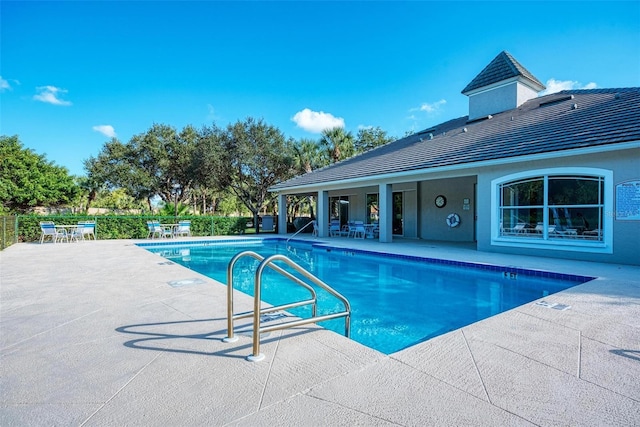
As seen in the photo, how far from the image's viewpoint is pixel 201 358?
3.10 metres

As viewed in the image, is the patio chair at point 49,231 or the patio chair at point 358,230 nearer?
the patio chair at point 49,231

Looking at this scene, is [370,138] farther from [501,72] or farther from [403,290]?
[403,290]

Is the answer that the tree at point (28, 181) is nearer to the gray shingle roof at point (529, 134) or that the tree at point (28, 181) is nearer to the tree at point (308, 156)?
the tree at point (308, 156)

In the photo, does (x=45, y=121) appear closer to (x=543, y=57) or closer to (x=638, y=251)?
(x=543, y=57)

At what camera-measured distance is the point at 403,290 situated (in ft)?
25.3

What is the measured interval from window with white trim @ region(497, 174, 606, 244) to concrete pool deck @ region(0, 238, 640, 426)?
5.19 meters

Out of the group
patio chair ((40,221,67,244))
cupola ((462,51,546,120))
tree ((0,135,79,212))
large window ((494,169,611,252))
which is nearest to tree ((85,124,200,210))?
tree ((0,135,79,212))

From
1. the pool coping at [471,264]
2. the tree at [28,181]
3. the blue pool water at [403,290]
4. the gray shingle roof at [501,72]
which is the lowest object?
the blue pool water at [403,290]

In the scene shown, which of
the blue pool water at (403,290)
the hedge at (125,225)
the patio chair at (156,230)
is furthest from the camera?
the patio chair at (156,230)

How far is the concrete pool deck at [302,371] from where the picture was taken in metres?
2.23

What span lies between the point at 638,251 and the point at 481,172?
4.57 meters

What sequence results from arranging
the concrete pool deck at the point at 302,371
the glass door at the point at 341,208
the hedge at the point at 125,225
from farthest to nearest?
1. the glass door at the point at 341,208
2. the hedge at the point at 125,225
3. the concrete pool deck at the point at 302,371

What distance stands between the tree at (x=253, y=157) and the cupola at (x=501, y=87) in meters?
12.1

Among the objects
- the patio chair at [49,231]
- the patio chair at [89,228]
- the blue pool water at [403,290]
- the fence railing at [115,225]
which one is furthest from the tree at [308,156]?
the patio chair at [49,231]
